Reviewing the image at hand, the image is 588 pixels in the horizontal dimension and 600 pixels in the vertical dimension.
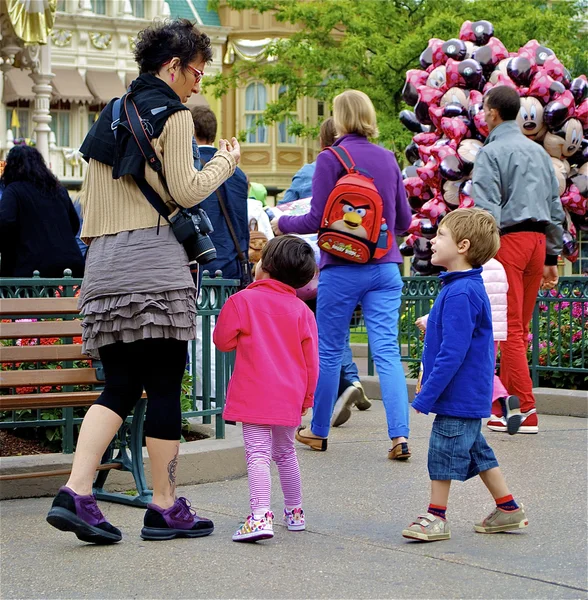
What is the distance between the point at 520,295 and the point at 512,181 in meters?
0.71

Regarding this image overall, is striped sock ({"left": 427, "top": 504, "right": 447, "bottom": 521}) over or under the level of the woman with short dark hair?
under

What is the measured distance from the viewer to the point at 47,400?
5441mm

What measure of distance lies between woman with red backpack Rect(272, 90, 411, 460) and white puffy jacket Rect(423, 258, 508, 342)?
743 mm

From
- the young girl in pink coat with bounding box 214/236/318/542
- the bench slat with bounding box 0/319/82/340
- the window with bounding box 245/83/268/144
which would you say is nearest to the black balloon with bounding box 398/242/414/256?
the bench slat with bounding box 0/319/82/340

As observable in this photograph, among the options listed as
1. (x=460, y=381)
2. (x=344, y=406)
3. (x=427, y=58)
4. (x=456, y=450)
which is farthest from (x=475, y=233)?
(x=427, y=58)

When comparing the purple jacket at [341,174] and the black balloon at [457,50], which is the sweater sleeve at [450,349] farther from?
the black balloon at [457,50]

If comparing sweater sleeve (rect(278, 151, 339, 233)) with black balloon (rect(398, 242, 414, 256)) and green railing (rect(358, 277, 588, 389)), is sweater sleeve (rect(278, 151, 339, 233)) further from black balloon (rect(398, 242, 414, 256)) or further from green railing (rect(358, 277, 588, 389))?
black balloon (rect(398, 242, 414, 256))

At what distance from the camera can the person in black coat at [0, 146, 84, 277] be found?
27.1 ft

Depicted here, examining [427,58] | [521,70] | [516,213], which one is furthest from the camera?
[427,58]

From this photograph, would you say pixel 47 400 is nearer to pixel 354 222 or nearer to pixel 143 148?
pixel 143 148

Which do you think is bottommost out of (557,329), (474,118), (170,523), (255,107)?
(170,523)

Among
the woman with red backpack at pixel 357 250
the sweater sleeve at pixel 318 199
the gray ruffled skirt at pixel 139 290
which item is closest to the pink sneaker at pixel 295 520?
the gray ruffled skirt at pixel 139 290

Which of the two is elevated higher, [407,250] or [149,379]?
[407,250]

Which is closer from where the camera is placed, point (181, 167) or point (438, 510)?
point (181, 167)
